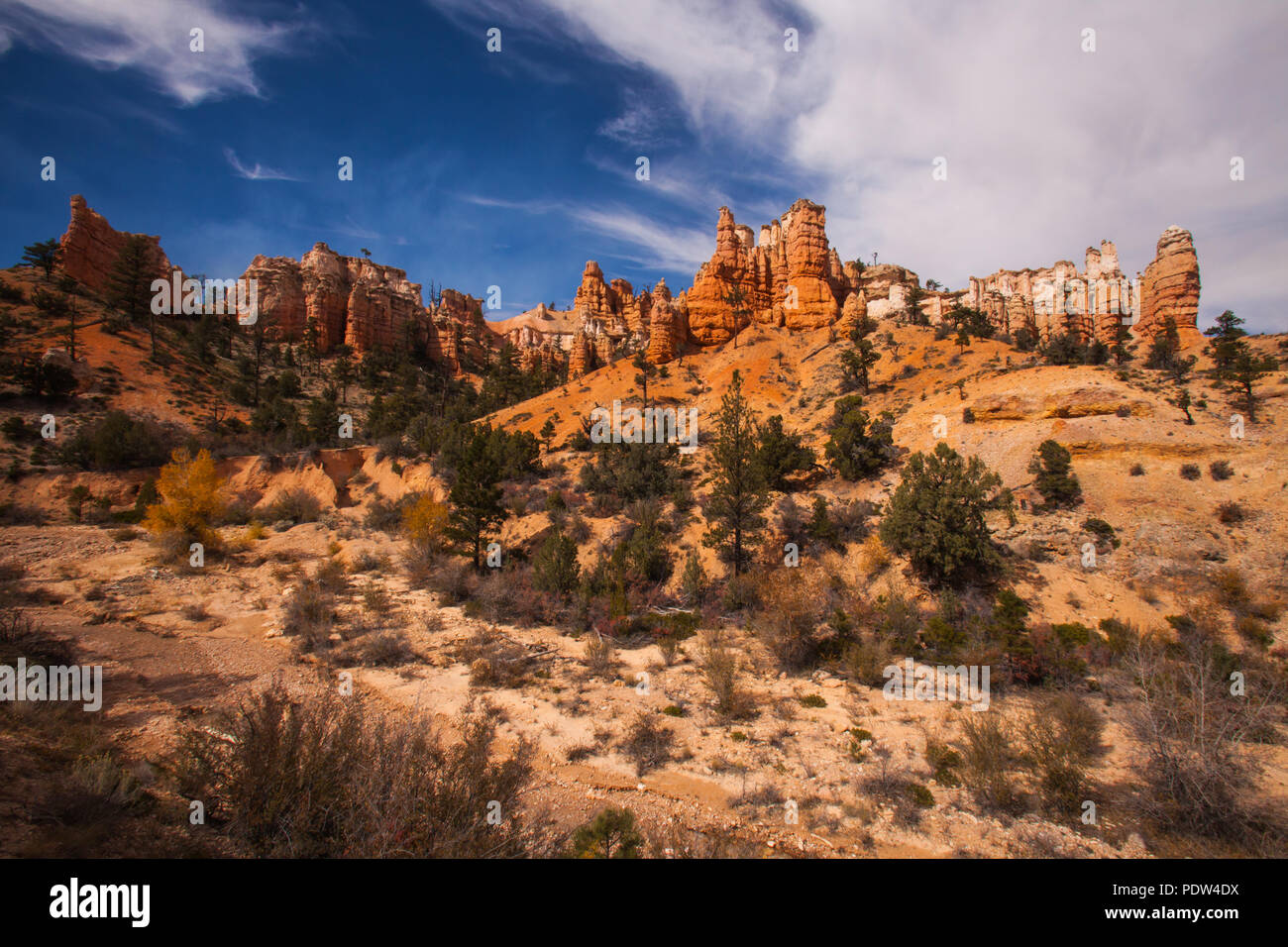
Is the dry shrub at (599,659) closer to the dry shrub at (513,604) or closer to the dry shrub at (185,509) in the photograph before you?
the dry shrub at (513,604)

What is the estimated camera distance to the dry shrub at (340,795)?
4258mm

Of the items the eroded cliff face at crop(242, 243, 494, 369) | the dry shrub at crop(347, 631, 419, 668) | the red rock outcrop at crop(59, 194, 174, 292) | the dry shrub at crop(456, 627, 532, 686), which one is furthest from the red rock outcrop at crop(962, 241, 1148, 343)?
the red rock outcrop at crop(59, 194, 174, 292)

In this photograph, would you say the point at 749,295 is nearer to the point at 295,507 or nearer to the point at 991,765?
the point at 295,507

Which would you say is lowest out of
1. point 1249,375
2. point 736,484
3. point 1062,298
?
point 736,484

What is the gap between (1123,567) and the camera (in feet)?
47.6

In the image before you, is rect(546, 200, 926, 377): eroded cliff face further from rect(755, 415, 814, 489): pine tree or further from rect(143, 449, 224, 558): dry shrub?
rect(143, 449, 224, 558): dry shrub

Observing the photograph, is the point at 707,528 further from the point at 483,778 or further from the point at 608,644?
the point at 483,778

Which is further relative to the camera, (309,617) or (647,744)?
(309,617)

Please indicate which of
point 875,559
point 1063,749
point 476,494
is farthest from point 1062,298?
point 476,494

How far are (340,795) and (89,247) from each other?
79.3 meters

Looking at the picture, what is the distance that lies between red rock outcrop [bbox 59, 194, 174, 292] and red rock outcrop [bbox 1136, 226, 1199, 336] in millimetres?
98989

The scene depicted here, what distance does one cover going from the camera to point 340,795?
4.66m
